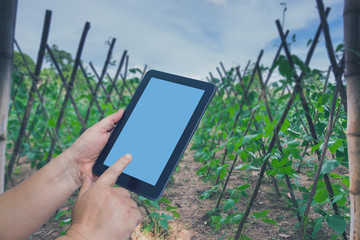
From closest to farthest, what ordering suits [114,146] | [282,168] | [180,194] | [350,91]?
[350,91], [114,146], [282,168], [180,194]

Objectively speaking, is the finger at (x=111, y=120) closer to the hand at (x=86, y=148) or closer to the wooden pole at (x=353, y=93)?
the hand at (x=86, y=148)

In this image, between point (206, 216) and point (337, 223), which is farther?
point (206, 216)

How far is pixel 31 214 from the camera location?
1.21 metres

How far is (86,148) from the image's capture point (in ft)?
4.48

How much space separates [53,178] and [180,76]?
0.82 meters

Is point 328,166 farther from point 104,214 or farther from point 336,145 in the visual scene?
point 104,214

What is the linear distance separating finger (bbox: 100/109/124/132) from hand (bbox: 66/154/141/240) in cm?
39

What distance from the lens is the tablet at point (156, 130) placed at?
1130 millimetres

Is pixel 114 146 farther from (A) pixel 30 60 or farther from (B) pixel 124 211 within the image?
(A) pixel 30 60

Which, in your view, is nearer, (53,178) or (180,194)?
(53,178)

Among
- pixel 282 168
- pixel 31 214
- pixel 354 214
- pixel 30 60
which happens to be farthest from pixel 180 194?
pixel 30 60

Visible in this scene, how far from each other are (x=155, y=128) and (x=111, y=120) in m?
0.27

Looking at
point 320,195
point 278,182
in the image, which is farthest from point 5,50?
point 278,182

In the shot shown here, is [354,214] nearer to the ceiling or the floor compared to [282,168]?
nearer to the floor
